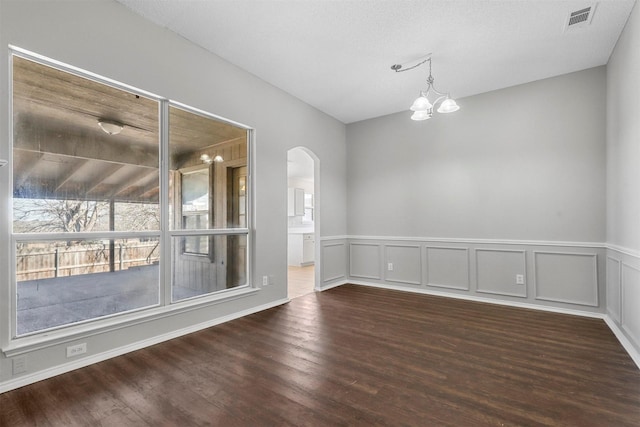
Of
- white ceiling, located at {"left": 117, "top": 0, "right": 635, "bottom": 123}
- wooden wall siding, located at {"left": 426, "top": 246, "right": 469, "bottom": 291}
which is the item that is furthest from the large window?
wooden wall siding, located at {"left": 426, "top": 246, "right": 469, "bottom": 291}

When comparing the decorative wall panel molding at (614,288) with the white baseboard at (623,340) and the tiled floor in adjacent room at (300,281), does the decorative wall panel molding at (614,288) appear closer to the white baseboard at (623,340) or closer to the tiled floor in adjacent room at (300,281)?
the white baseboard at (623,340)

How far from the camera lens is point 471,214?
441 centimetres

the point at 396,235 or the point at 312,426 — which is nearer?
the point at 312,426

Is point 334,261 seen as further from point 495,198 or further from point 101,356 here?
point 101,356

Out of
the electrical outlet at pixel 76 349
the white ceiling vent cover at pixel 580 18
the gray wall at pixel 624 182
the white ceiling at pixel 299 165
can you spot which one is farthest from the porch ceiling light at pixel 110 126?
the gray wall at pixel 624 182

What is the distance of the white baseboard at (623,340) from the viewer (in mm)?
2434

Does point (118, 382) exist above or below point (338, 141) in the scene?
below

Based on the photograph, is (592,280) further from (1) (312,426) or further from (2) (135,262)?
(2) (135,262)

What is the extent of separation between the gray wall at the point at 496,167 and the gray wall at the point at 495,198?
13mm

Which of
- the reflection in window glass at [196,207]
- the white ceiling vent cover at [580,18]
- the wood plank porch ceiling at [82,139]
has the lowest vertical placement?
the reflection in window glass at [196,207]

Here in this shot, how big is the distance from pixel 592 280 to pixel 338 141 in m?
4.09

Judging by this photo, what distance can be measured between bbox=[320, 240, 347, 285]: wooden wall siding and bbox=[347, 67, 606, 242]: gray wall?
1.67ft

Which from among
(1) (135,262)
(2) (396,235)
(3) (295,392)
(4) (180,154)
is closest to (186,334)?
(1) (135,262)

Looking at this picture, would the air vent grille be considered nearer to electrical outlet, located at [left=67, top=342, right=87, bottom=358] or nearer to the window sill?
the window sill
